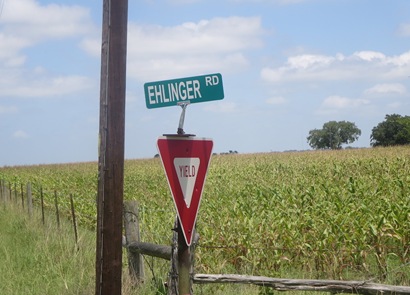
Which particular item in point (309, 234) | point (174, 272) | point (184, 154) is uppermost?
point (184, 154)

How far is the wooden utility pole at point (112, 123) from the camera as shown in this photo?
549 centimetres

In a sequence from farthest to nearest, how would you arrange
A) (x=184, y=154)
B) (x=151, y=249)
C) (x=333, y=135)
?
1. (x=333, y=135)
2. (x=151, y=249)
3. (x=184, y=154)

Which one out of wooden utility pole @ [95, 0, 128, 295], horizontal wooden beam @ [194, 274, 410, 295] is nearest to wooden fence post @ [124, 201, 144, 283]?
horizontal wooden beam @ [194, 274, 410, 295]

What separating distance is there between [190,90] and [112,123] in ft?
3.59

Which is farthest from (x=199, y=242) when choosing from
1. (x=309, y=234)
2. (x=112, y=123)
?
(x=112, y=123)

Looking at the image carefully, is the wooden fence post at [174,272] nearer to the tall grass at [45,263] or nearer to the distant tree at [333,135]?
the tall grass at [45,263]

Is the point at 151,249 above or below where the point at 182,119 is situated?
below

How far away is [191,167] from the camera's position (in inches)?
181

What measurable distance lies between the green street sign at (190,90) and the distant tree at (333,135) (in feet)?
327

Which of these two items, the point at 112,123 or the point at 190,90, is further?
the point at 112,123

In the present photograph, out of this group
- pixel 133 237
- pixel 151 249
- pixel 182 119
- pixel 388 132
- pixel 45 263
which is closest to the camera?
pixel 182 119

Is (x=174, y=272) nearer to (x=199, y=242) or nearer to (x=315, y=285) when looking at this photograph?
(x=315, y=285)

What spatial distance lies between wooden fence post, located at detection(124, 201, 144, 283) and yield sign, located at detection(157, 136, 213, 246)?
291 cm

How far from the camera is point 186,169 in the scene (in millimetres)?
4559
